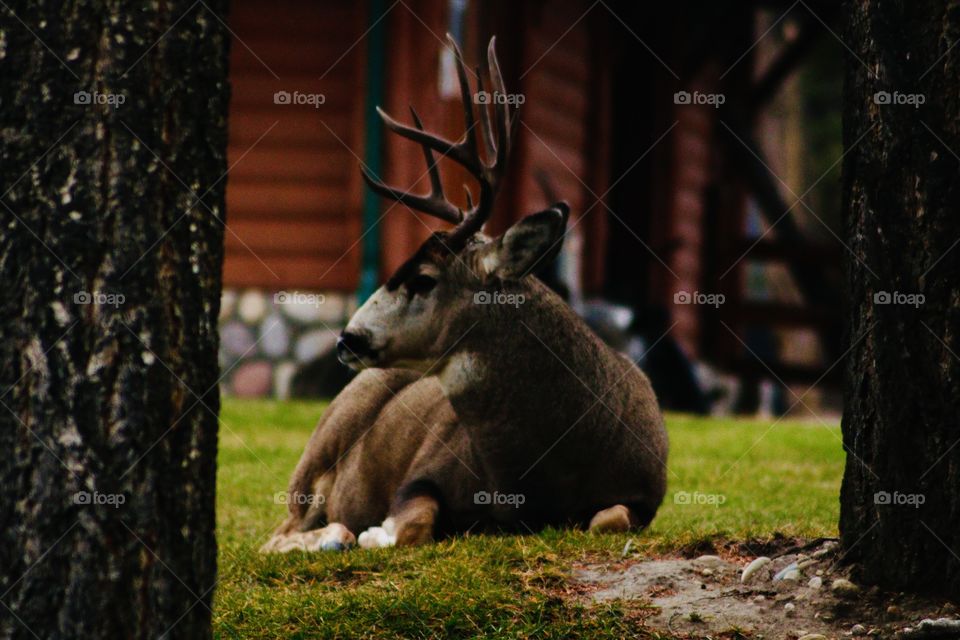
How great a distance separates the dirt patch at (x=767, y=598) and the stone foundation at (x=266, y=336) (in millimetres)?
8430

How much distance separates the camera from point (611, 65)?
1499cm

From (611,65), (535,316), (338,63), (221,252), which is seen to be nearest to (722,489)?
(535,316)

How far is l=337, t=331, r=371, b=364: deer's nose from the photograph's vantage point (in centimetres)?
533

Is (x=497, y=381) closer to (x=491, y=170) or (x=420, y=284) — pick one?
(x=420, y=284)

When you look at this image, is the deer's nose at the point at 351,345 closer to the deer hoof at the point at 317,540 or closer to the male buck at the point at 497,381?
the male buck at the point at 497,381

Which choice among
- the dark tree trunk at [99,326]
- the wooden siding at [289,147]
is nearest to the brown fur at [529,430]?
the dark tree trunk at [99,326]

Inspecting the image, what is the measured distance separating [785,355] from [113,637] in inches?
962

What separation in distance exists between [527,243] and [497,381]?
60cm

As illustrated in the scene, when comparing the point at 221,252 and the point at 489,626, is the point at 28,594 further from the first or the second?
the point at 489,626

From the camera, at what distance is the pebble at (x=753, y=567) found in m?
4.15

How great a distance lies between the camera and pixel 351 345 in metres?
5.34

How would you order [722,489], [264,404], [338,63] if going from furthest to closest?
[338,63], [264,404], [722,489]

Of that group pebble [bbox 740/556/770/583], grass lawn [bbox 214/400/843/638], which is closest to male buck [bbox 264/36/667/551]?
grass lawn [bbox 214/400/843/638]

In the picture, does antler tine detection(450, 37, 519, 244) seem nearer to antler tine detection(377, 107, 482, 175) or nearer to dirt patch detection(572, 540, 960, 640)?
antler tine detection(377, 107, 482, 175)
